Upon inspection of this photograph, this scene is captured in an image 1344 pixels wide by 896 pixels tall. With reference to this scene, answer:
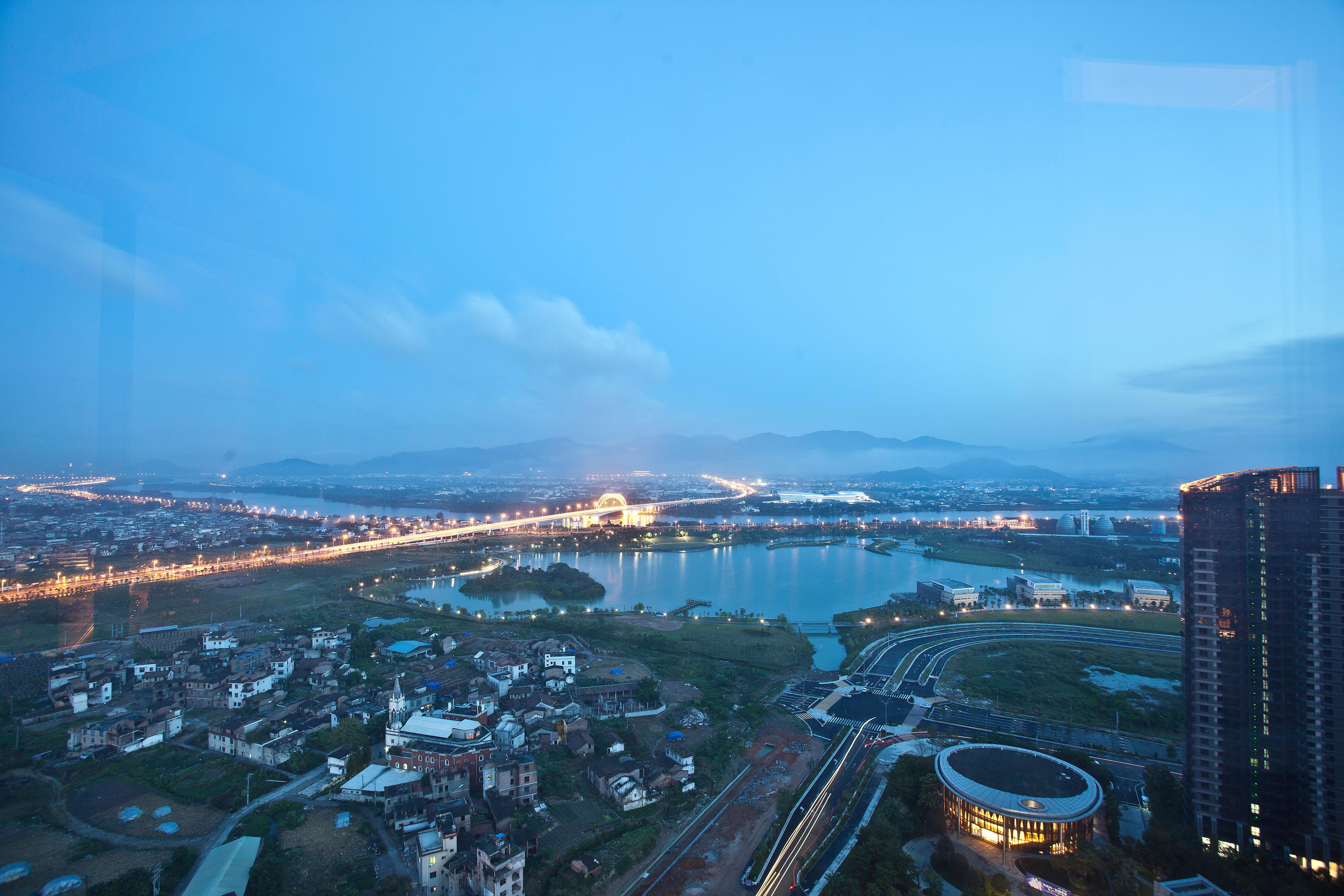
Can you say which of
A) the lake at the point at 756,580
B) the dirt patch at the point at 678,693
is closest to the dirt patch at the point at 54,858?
the dirt patch at the point at 678,693

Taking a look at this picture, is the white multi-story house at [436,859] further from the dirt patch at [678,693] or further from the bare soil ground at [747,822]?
the dirt patch at [678,693]

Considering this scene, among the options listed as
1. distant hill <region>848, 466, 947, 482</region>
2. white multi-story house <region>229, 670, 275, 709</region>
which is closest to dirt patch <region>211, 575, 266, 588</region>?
white multi-story house <region>229, 670, 275, 709</region>

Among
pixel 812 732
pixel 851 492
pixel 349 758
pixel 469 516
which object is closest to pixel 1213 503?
pixel 812 732

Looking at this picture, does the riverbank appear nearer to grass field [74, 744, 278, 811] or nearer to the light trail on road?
the light trail on road

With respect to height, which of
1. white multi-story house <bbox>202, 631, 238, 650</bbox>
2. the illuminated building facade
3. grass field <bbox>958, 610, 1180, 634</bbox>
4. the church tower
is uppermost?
the illuminated building facade

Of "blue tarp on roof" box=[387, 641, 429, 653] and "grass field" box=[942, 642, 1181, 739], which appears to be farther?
"blue tarp on roof" box=[387, 641, 429, 653]

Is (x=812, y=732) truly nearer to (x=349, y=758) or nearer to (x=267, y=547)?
(x=349, y=758)

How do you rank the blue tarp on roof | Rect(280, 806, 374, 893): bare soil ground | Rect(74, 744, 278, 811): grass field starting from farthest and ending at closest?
the blue tarp on roof, Rect(74, 744, 278, 811): grass field, Rect(280, 806, 374, 893): bare soil ground
